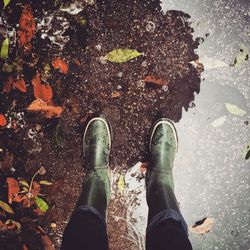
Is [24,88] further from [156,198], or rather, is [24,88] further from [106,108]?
[156,198]

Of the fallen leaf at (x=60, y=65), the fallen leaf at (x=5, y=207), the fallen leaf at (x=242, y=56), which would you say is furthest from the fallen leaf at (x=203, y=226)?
the fallen leaf at (x=60, y=65)

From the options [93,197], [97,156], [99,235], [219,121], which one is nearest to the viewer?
[99,235]

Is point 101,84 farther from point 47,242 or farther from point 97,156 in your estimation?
point 47,242

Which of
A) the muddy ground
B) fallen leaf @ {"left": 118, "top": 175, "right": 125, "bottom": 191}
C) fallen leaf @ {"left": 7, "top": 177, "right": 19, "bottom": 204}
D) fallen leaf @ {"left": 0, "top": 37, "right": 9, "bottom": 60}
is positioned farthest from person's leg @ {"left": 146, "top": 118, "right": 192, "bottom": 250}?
fallen leaf @ {"left": 0, "top": 37, "right": 9, "bottom": 60}

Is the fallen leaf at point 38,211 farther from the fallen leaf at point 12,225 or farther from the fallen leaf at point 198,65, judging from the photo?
the fallen leaf at point 198,65

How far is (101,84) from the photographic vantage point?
2393mm

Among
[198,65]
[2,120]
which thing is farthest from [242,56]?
[2,120]

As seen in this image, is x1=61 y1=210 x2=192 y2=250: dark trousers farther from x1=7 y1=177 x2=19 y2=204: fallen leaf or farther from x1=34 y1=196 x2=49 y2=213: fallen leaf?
x1=7 y1=177 x2=19 y2=204: fallen leaf

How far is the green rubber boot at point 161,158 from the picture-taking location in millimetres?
2232

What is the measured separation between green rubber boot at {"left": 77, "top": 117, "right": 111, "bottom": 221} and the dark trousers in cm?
33

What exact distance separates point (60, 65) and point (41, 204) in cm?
112

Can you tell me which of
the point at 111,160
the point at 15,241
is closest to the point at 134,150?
the point at 111,160

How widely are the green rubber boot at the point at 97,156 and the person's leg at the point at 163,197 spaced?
13.1 inches

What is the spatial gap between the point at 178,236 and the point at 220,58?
142 centimetres
